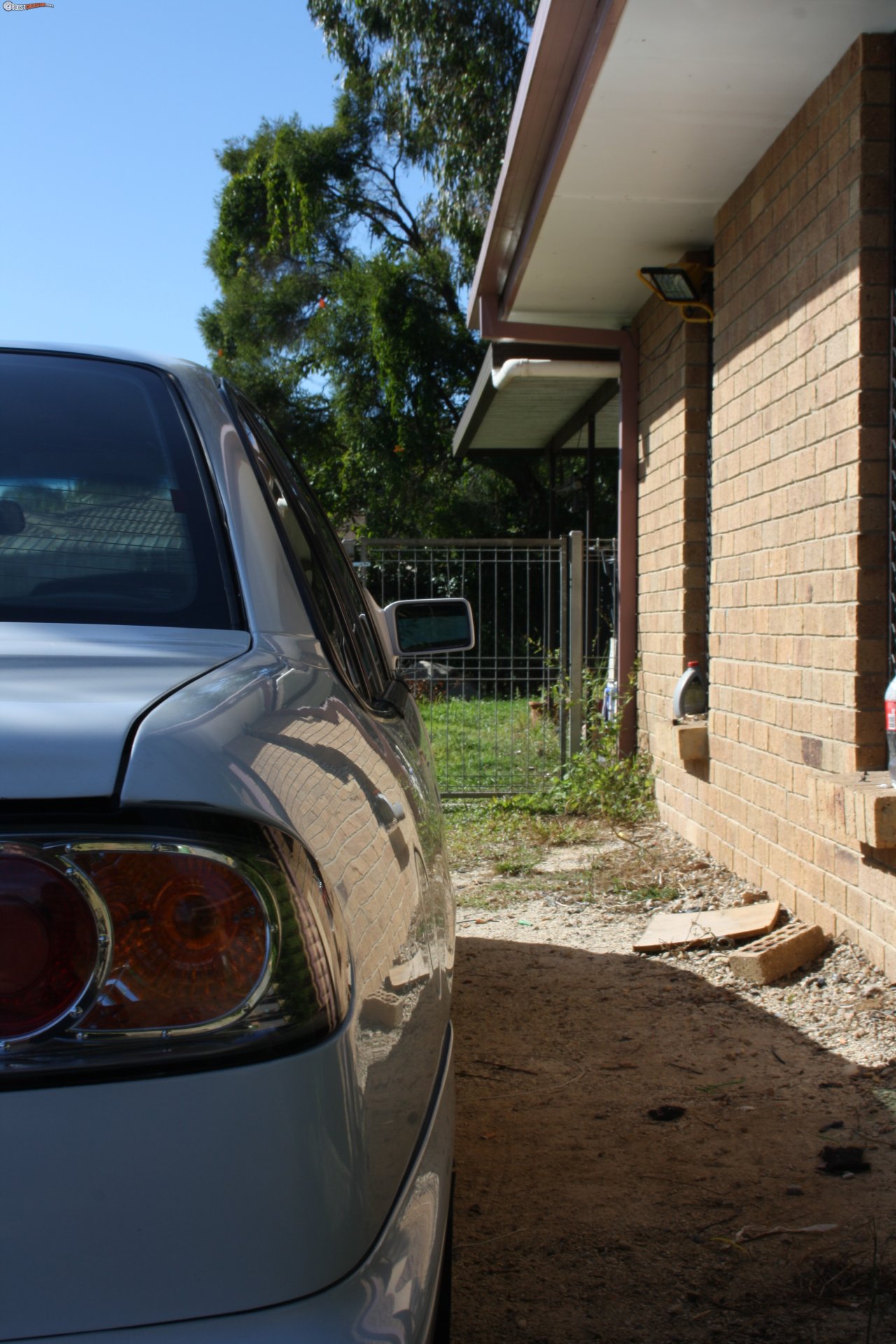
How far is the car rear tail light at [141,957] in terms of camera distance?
0.97m

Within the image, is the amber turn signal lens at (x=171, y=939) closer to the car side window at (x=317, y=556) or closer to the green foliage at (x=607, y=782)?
the car side window at (x=317, y=556)

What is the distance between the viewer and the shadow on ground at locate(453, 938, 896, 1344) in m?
2.33

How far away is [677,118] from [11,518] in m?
4.13

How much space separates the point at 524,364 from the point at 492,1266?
720cm


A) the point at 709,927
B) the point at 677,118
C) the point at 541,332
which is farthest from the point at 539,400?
the point at 709,927

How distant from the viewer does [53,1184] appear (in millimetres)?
924

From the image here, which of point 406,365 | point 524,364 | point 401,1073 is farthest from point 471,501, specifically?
point 401,1073

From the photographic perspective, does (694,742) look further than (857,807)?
Yes

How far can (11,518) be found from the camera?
1732mm

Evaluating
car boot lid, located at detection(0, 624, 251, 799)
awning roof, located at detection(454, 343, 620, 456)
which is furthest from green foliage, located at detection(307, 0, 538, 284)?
car boot lid, located at detection(0, 624, 251, 799)

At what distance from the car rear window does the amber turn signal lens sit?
580 millimetres

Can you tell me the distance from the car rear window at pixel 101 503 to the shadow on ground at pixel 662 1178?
1.63m

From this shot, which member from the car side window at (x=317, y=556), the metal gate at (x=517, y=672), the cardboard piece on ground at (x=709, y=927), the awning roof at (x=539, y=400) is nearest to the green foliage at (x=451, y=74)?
the awning roof at (x=539, y=400)

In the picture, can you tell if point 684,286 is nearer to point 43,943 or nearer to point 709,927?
point 709,927
